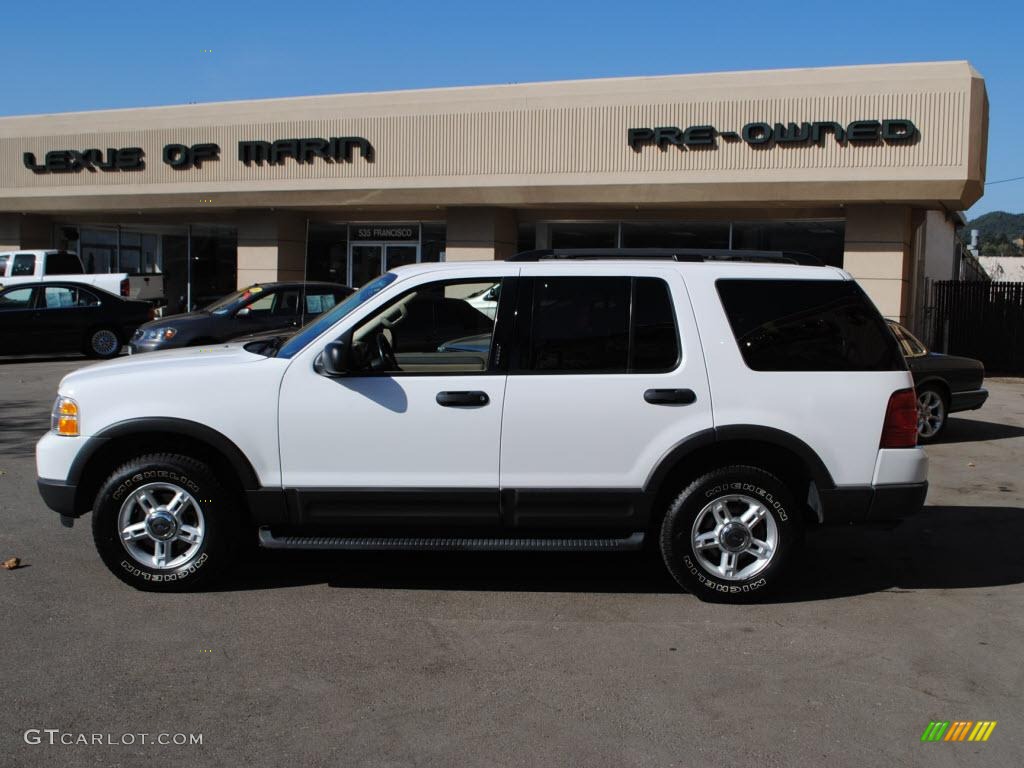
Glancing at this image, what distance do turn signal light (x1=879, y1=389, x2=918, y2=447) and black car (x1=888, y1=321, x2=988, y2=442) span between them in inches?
255

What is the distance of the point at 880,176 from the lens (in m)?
19.0

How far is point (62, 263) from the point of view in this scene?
2420cm

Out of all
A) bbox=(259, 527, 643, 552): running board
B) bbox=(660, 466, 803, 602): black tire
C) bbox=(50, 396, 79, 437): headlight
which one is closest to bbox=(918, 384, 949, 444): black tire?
bbox=(660, 466, 803, 602): black tire

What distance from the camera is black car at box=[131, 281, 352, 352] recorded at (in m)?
15.5

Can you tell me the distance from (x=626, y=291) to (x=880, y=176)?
48.9ft

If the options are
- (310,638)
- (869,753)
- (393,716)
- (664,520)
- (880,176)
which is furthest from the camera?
(880,176)

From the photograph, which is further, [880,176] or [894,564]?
[880,176]

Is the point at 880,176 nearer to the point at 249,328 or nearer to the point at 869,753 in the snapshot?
the point at 249,328

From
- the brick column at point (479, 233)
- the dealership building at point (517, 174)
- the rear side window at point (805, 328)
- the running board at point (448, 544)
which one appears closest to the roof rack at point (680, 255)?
the rear side window at point (805, 328)

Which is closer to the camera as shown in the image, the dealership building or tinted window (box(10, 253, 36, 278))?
the dealership building

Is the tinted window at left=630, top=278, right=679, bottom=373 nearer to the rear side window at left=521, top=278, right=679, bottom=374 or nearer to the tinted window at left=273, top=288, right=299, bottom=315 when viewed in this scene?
the rear side window at left=521, top=278, right=679, bottom=374

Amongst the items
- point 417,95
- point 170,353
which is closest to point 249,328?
point 417,95

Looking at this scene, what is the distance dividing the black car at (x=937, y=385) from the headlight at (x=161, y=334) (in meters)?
10.1

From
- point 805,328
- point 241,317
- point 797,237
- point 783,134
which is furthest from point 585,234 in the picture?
point 805,328
